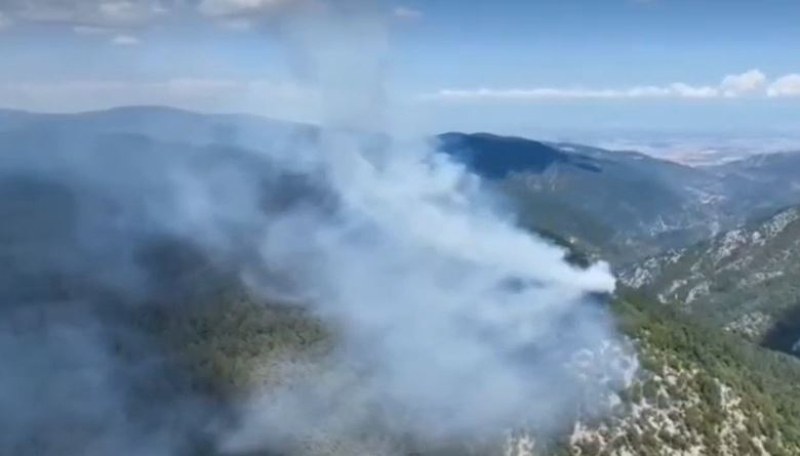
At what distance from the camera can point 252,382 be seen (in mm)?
159625

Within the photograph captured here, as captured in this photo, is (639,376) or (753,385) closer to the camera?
(639,376)

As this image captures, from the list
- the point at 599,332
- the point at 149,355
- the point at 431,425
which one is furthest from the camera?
the point at 149,355

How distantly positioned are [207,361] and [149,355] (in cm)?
1877

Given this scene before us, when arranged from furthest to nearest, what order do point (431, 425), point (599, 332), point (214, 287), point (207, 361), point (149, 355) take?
point (214, 287), point (149, 355), point (207, 361), point (599, 332), point (431, 425)

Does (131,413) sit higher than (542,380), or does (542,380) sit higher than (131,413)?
(542,380)

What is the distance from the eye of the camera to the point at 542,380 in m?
145

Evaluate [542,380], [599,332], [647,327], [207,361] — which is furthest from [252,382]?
[647,327]

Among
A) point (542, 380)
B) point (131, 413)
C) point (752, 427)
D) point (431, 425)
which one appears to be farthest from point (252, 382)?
point (752, 427)

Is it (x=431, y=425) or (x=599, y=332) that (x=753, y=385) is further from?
(x=431, y=425)

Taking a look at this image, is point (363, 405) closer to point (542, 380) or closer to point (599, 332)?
point (542, 380)

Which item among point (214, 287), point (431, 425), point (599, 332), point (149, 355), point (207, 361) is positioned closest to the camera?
point (431, 425)

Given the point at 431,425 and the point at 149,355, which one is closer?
the point at 431,425

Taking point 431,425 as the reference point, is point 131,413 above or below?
below

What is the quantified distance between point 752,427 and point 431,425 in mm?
49291
